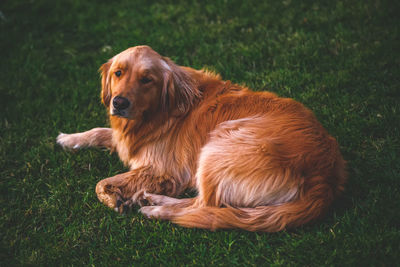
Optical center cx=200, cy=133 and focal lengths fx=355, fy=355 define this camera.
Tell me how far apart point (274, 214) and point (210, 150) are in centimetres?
74

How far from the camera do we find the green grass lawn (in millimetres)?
2596

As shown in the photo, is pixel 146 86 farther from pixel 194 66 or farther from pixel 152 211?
pixel 194 66

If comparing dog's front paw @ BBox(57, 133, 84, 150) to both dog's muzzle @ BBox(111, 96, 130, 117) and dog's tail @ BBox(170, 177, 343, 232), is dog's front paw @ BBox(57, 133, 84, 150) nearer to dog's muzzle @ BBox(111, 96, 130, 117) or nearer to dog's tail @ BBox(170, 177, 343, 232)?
dog's muzzle @ BBox(111, 96, 130, 117)

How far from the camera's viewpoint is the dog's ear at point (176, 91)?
10.6 feet

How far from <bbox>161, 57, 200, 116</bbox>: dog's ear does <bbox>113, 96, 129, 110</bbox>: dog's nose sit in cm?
38

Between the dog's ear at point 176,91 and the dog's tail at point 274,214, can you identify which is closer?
the dog's tail at point 274,214

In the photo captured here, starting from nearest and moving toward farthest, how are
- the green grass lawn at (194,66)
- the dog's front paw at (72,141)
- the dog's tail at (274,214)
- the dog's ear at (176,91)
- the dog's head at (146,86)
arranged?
the dog's tail at (274,214) → the green grass lawn at (194,66) → the dog's head at (146,86) → the dog's ear at (176,91) → the dog's front paw at (72,141)

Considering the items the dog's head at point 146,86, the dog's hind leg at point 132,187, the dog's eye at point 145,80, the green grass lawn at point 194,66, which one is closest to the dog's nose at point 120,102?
the dog's head at point 146,86

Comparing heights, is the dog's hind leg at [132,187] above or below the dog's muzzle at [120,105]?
below

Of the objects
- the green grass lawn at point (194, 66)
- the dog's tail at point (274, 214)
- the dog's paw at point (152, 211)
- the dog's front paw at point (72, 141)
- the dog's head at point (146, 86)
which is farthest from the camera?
the dog's front paw at point (72, 141)

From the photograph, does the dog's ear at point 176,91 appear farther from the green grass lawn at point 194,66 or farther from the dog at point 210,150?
the green grass lawn at point 194,66

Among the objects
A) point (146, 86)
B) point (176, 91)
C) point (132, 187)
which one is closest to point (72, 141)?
point (132, 187)

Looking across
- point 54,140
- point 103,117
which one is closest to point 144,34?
point 103,117

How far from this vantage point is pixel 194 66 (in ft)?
15.6
